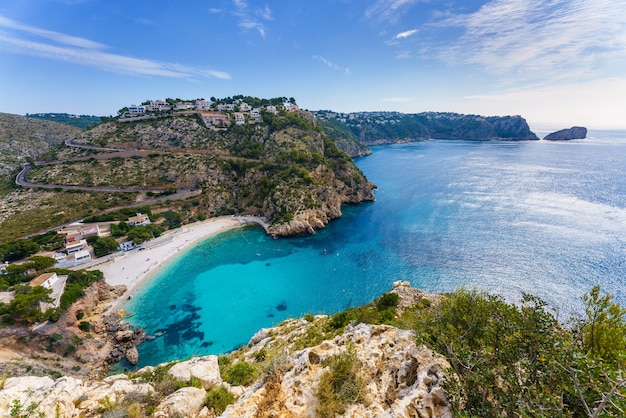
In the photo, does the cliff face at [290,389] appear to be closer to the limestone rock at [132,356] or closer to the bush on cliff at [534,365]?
the bush on cliff at [534,365]

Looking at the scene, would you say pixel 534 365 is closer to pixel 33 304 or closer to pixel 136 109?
pixel 33 304

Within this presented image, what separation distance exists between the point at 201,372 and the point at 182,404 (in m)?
2.47

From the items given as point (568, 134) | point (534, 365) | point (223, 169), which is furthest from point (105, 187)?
point (568, 134)

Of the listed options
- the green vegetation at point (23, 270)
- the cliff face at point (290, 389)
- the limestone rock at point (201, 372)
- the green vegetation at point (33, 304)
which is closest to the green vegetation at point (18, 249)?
the green vegetation at point (23, 270)

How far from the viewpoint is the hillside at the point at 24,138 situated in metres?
79.1

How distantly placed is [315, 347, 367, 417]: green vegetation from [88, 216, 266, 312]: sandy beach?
33125mm

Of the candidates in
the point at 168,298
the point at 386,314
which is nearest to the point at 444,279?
the point at 386,314

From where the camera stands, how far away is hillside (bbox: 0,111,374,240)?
177 feet

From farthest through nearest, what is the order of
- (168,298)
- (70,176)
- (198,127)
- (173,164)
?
(198,127)
(173,164)
(70,176)
(168,298)

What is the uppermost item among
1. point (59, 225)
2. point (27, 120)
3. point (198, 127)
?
point (27, 120)

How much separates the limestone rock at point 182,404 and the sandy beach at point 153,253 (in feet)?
90.4

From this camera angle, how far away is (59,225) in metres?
43.2

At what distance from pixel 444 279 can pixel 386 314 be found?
19.1m

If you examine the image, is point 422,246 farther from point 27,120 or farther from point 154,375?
point 27,120
